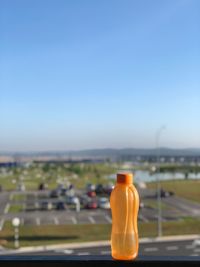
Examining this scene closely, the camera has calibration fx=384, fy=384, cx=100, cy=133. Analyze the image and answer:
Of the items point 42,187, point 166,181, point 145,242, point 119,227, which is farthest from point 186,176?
point 119,227

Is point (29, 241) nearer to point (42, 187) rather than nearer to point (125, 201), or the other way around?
point (125, 201)

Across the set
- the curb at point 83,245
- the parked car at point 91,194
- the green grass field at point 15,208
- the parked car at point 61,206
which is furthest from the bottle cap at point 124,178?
the parked car at point 91,194

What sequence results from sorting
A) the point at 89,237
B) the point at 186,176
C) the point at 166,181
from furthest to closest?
the point at 186,176 → the point at 166,181 → the point at 89,237

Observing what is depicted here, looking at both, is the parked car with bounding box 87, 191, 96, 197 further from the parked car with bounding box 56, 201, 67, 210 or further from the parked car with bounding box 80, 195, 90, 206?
the parked car with bounding box 56, 201, 67, 210

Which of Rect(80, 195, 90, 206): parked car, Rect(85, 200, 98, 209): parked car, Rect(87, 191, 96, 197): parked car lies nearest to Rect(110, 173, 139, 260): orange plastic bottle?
Rect(85, 200, 98, 209): parked car

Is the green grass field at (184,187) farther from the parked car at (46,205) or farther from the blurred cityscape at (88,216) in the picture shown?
the parked car at (46,205)
